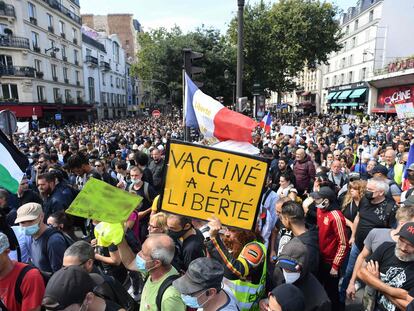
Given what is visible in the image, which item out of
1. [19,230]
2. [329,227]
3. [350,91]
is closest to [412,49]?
[350,91]

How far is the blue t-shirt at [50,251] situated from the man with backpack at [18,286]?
572 mm

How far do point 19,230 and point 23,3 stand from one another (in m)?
32.6

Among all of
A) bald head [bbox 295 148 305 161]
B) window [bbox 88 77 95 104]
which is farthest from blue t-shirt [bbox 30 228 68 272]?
window [bbox 88 77 95 104]

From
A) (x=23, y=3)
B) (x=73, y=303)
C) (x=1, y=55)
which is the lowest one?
(x=73, y=303)

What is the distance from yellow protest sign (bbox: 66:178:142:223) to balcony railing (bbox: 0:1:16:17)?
31819mm

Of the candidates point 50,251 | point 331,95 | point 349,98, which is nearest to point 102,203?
point 50,251

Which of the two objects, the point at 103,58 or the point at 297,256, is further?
the point at 103,58

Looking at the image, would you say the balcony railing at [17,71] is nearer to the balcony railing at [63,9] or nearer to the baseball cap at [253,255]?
the balcony railing at [63,9]

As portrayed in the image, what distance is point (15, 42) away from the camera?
90.5 ft

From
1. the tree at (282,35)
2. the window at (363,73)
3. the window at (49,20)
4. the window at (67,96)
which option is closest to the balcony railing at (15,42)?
the window at (49,20)

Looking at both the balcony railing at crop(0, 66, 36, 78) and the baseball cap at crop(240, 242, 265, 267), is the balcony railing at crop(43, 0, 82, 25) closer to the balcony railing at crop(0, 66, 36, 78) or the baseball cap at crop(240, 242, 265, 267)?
the balcony railing at crop(0, 66, 36, 78)

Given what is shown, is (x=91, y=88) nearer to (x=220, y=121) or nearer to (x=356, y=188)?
(x=220, y=121)

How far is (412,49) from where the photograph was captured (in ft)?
112

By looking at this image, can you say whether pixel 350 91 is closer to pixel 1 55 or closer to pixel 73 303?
pixel 1 55
